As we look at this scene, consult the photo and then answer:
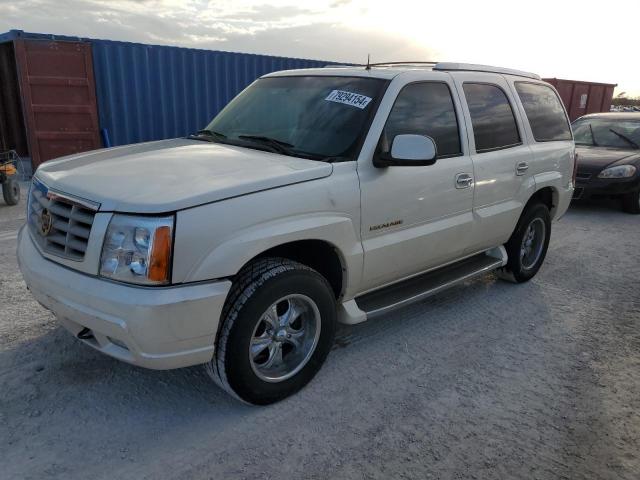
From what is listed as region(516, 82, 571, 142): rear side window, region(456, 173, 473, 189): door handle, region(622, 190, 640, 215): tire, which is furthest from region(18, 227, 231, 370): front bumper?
region(622, 190, 640, 215): tire

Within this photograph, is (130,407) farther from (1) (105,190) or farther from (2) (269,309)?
(1) (105,190)

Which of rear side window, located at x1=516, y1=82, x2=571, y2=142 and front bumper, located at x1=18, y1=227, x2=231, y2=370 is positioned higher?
rear side window, located at x1=516, y1=82, x2=571, y2=142

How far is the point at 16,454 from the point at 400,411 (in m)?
1.99

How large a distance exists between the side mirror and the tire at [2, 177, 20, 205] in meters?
6.62

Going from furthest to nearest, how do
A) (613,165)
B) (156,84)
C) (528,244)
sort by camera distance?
(156,84) < (613,165) < (528,244)

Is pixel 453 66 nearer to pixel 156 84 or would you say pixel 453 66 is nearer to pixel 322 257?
pixel 322 257

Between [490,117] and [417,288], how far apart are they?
5.18ft

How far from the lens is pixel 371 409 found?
3061 millimetres

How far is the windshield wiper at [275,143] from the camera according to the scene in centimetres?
337

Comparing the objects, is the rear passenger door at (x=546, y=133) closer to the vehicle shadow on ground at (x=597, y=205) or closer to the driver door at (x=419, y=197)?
the driver door at (x=419, y=197)

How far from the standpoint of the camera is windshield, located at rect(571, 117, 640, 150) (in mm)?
9594

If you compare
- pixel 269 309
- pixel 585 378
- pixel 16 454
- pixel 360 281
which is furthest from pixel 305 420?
pixel 585 378

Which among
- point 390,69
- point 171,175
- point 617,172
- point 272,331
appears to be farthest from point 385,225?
point 617,172

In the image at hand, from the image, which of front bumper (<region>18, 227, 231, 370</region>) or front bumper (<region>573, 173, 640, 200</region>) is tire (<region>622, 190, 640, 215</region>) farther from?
front bumper (<region>18, 227, 231, 370</region>)
